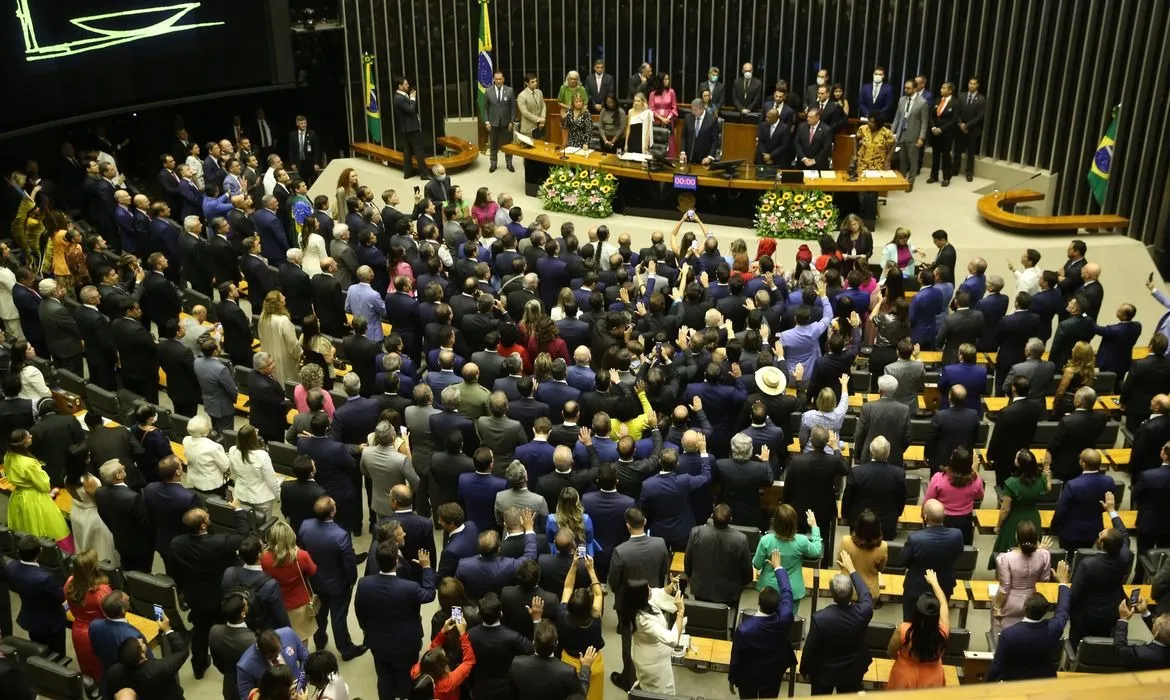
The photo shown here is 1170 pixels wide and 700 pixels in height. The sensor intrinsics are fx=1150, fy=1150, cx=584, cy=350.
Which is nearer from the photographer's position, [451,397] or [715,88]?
[451,397]

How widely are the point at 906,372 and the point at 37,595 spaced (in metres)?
6.77

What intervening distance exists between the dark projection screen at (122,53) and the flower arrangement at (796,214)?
8848 millimetres

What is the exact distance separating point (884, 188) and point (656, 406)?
7.26 meters

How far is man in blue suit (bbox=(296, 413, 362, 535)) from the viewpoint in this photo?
8.52 m

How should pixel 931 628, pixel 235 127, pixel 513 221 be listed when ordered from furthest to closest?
pixel 235 127 < pixel 513 221 < pixel 931 628

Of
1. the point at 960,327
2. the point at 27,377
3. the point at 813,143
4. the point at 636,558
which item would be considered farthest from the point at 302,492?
the point at 813,143

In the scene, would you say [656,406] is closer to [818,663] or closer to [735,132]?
[818,663]

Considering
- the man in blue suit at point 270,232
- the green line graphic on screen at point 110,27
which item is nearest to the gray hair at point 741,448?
the man in blue suit at point 270,232

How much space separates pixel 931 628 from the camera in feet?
20.9

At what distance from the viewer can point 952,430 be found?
357 inches

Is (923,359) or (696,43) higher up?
(696,43)

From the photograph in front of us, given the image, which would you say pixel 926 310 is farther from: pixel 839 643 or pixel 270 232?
pixel 270 232

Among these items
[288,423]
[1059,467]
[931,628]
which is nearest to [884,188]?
[1059,467]

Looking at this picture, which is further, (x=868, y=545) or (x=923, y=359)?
(x=923, y=359)
